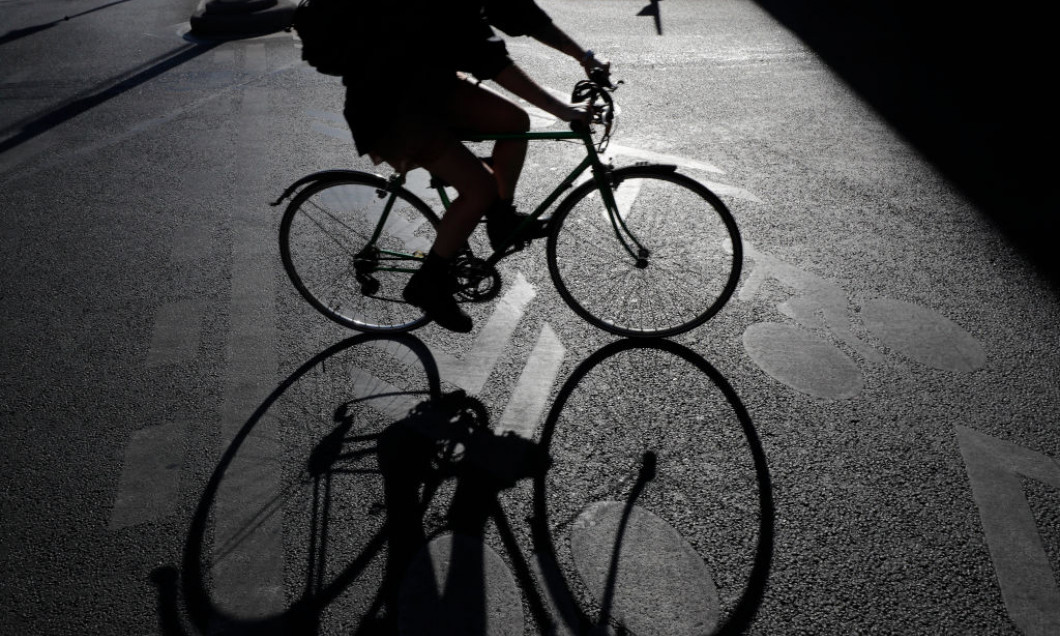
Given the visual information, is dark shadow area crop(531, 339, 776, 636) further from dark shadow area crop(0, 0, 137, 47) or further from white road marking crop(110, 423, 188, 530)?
dark shadow area crop(0, 0, 137, 47)

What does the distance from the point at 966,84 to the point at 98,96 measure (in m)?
8.76

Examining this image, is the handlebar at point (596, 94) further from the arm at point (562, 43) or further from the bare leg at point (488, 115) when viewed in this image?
the bare leg at point (488, 115)

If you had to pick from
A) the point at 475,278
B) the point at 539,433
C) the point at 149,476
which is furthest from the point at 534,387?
the point at 149,476

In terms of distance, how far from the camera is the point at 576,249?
3.92 meters

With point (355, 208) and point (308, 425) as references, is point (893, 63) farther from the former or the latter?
point (308, 425)

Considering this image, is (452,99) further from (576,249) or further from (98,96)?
(98,96)

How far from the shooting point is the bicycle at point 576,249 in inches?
134

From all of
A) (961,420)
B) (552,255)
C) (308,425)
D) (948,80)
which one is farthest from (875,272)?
(948,80)

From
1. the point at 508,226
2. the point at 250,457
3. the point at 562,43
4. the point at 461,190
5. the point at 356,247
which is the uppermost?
the point at 562,43

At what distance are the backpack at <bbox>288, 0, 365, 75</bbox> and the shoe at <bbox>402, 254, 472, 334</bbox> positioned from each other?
0.98m

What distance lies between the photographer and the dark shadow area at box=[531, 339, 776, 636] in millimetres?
2412

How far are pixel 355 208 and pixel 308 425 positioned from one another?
3.80 ft

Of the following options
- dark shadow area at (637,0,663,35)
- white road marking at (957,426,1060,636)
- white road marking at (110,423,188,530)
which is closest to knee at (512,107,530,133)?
white road marking at (110,423,188,530)

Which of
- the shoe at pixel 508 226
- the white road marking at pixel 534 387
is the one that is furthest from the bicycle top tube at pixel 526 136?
the white road marking at pixel 534 387
